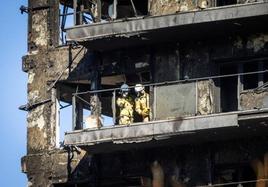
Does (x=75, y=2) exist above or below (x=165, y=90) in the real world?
above

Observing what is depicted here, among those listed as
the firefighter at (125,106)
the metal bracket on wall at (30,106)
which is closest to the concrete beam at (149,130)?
the firefighter at (125,106)

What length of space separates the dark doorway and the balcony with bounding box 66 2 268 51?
3.31 feet

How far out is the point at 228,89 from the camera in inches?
1494

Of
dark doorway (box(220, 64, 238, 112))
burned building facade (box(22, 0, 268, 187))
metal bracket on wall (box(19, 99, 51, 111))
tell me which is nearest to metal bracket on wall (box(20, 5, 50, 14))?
burned building facade (box(22, 0, 268, 187))

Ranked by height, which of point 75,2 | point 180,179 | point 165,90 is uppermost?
point 75,2

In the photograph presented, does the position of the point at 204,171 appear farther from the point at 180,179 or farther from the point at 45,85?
the point at 45,85

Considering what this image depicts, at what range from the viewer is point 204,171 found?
3725 centimetres

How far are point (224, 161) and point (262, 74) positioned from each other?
8.08ft

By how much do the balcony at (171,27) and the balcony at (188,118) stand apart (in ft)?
4.15

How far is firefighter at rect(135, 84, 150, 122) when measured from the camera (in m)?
38.1

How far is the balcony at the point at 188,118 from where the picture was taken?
36.0 m

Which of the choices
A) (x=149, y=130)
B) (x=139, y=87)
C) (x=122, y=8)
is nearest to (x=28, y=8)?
(x=122, y=8)

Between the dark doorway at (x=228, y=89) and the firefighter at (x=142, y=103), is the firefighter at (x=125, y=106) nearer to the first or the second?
the firefighter at (x=142, y=103)

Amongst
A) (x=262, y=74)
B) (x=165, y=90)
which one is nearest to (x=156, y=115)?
(x=165, y=90)
